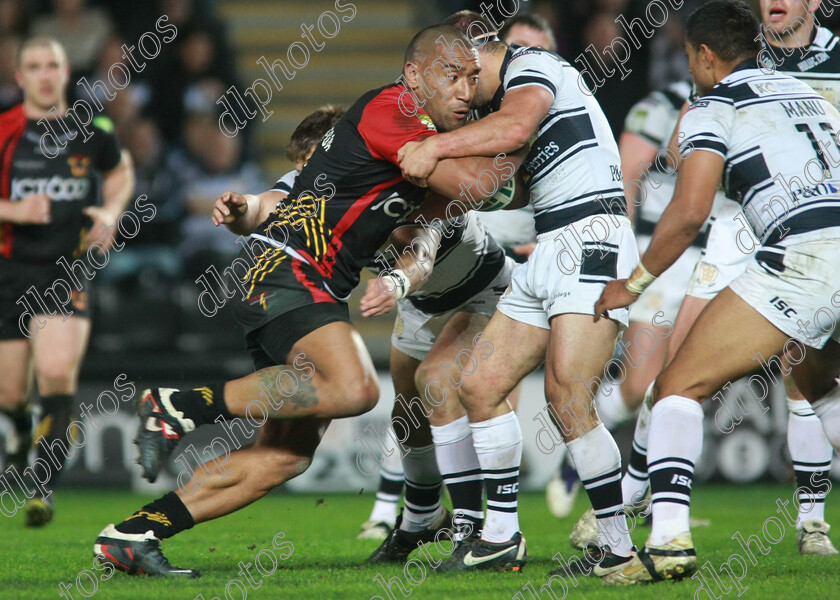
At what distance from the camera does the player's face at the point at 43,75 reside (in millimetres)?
7246

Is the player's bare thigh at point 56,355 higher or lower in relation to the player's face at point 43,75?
lower

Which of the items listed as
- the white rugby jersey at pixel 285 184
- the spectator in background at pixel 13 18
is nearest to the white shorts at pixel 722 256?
the white rugby jersey at pixel 285 184

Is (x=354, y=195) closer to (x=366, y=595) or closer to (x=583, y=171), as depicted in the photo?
(x=583, y=171)

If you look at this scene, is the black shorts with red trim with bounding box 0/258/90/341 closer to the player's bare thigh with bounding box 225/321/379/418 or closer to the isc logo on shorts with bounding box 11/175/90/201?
the isc logo on shorts with bounding box 11/175/90/201

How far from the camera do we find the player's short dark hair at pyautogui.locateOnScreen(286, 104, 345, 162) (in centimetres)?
504

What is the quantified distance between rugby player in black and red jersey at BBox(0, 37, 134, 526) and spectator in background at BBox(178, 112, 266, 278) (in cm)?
307

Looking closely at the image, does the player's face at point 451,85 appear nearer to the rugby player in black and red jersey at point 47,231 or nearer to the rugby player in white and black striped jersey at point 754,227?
the rugby player in white and black striped jersey at point 754,227

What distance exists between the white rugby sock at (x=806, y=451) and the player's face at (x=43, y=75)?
5581 millimetres

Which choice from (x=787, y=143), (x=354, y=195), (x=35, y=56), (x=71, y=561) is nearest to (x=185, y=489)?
(x=71, y=561)

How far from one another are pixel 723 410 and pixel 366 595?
5982 mm

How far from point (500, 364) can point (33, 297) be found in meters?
4.22

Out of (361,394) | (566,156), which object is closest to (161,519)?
(361,394)

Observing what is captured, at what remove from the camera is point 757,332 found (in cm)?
388

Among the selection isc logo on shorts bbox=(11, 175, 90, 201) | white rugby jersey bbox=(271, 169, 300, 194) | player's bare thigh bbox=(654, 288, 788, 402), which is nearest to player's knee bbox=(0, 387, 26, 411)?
isc logo on shorts bbox=(11, 175, 90, 201)
